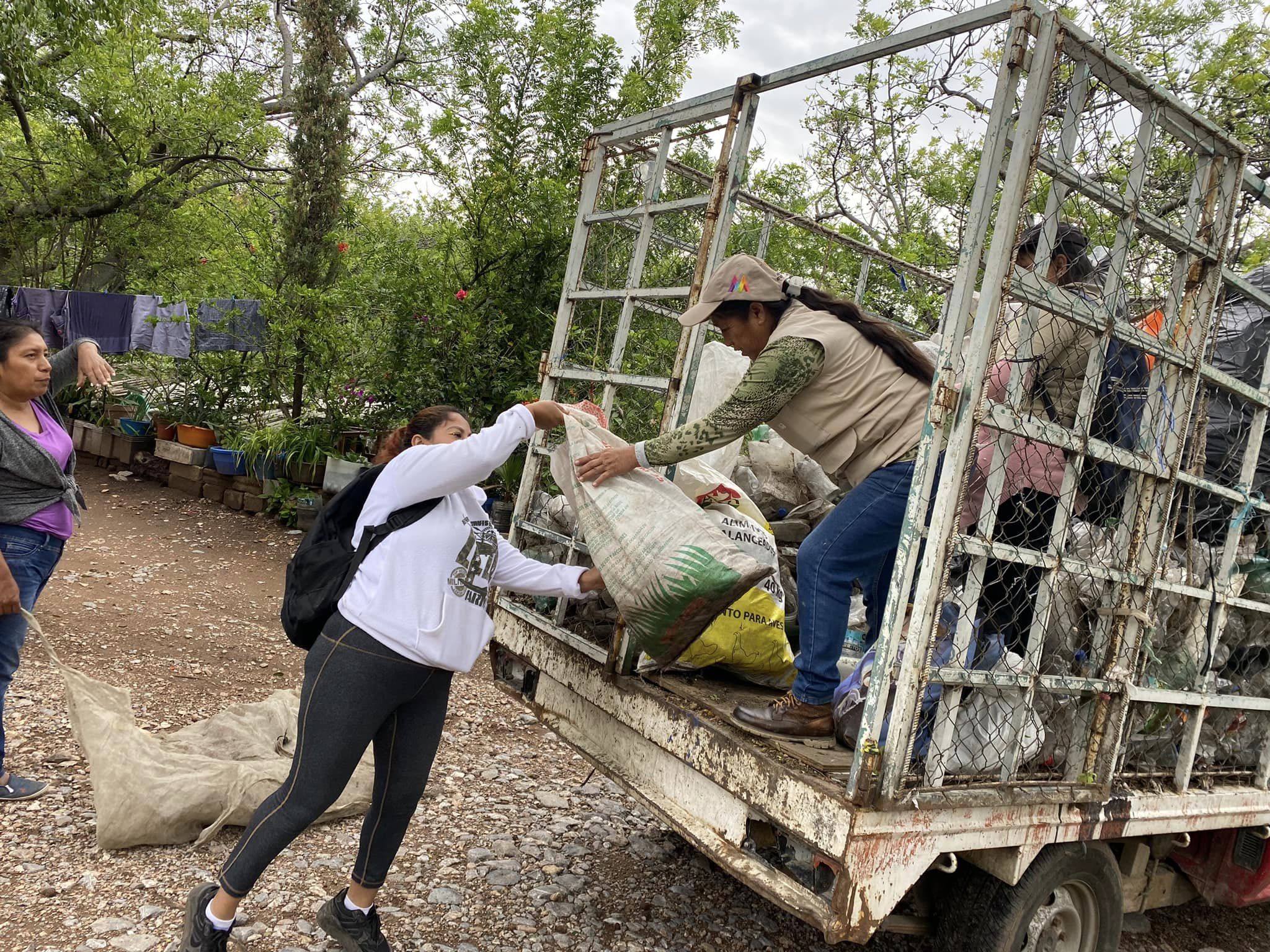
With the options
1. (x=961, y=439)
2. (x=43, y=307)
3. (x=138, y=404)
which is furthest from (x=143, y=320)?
(x=961, y=439)

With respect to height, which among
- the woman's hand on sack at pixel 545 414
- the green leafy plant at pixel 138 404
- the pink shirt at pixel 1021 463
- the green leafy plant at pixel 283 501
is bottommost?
the green leafy plant at pixel 283 501

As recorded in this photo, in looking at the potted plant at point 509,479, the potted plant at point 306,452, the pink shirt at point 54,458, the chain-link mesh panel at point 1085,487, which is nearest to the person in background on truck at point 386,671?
the chain-link mesh panel at point 1085,487

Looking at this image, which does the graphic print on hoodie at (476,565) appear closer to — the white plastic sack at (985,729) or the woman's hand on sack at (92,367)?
the white plastic sack at (985,729)

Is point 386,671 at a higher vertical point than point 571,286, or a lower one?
lower

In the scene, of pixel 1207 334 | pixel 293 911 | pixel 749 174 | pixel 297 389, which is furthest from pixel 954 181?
pixel 293 911

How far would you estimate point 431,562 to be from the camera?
2.28m

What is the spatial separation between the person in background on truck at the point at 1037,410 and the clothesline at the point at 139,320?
25.8 ft

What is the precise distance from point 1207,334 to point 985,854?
1.52 metres

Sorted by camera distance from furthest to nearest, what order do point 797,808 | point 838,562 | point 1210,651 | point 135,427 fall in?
point 135,427 → point 1210,651 → point 838,562 → point 797,808

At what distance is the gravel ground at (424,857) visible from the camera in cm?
266

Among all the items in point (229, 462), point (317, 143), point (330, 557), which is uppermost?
point (317, 143)

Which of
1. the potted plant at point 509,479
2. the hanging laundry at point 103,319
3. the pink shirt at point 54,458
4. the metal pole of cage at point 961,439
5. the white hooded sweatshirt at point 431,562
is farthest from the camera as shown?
the hanging laundry at point 103,319

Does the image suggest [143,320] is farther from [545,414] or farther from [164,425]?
[545,414]

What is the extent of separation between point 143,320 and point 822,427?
8651mm
